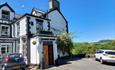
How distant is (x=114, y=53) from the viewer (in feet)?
56.4

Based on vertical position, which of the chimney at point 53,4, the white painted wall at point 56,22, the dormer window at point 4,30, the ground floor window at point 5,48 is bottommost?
the ground floor window at point 5,48

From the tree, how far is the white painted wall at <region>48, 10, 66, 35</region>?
2.75m

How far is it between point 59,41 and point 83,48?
24.7 feet

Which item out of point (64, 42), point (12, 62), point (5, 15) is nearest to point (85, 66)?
point (64, 42)

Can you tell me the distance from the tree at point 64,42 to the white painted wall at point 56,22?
2.75 m

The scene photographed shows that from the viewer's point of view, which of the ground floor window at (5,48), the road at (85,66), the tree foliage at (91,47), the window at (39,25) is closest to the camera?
the road at (85,66)

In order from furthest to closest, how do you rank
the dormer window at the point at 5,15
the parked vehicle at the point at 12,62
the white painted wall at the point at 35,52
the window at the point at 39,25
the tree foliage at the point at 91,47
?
the tree foliage at the point at 91,47
the dormer window at the point at 5,15
the window at the point at 39,25
the white painted wall at the point at 35,52
the parked vehicle at the point at 12,62

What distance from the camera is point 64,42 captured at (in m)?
21.9

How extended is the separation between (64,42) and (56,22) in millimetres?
4745

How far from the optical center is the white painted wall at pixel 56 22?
80.1 feet

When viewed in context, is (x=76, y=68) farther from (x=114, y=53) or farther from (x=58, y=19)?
(x=58, y=19)

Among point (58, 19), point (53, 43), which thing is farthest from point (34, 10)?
point (53, 43)

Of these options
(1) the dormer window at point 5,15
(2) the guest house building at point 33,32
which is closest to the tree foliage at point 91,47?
(2) the guest house building at point 33,32

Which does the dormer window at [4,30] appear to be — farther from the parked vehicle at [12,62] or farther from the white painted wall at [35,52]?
the parked vehicle at [12,62]
